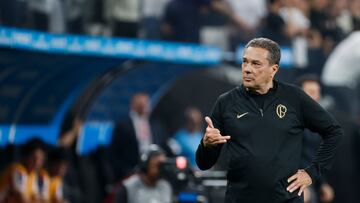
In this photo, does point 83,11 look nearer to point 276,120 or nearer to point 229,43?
point 229,43

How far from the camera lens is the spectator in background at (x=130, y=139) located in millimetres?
13352

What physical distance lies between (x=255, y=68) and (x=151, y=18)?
7.00m

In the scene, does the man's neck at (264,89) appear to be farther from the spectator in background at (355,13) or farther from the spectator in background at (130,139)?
the spectator in background at (355,13)

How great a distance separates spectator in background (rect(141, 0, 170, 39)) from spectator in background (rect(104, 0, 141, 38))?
0.12 meters

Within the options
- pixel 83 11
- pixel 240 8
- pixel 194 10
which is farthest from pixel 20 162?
pixel 240 8

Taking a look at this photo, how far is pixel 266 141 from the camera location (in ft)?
22.2

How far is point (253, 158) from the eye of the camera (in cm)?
675

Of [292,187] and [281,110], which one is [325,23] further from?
[292,187]

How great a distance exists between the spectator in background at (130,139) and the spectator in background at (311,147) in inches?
114

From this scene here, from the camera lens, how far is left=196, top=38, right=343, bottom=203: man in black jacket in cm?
676

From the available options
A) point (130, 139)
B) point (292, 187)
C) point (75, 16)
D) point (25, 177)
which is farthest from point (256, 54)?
point (130, 139)

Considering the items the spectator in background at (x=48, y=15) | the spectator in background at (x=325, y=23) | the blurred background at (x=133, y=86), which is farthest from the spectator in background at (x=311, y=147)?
the spectator in background at (x=325, y=23)

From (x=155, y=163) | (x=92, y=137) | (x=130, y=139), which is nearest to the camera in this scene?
(x=155, y=163)

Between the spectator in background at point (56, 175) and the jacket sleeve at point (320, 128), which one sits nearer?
the jacket sleeve at point (320, 128)
